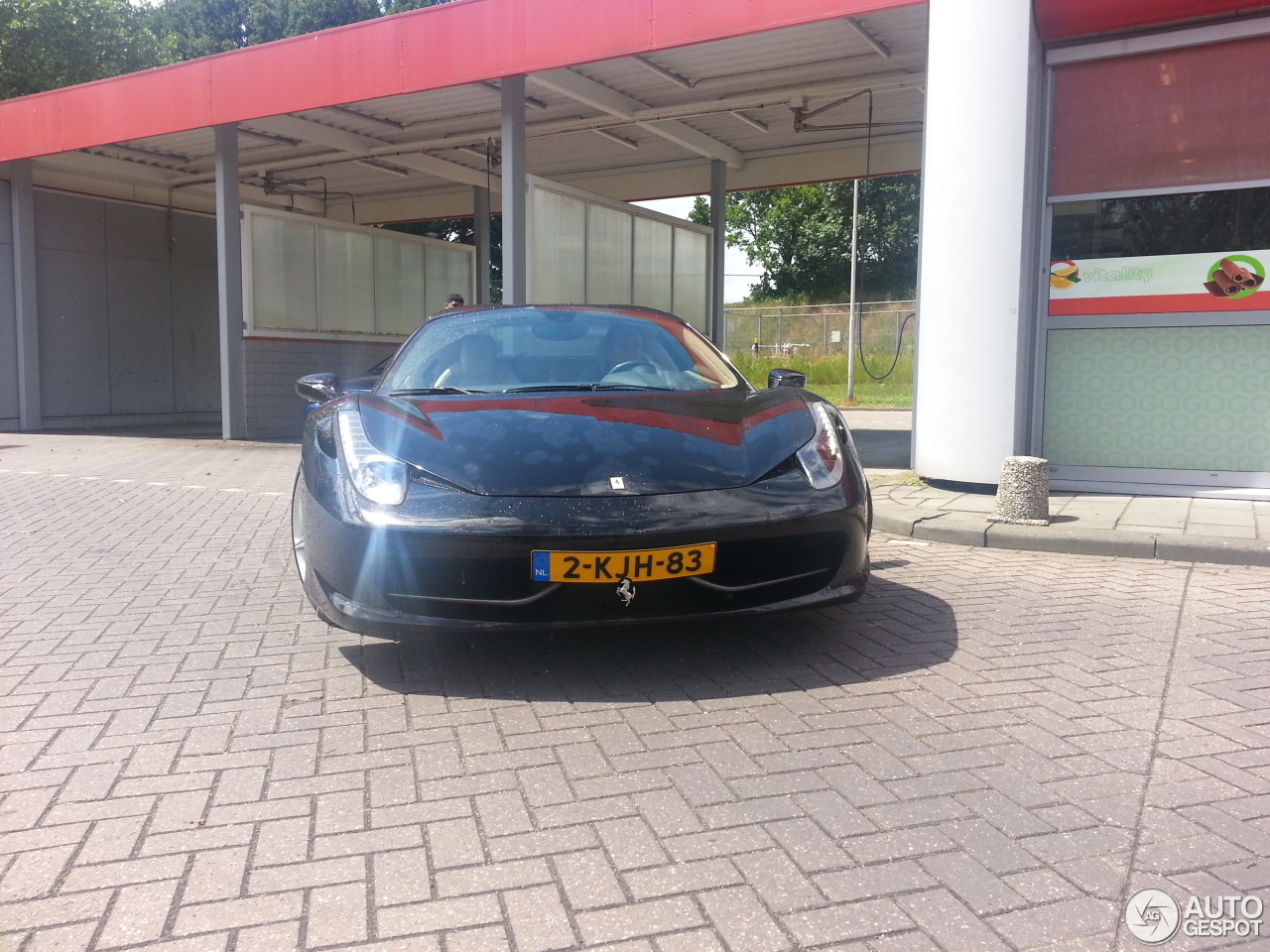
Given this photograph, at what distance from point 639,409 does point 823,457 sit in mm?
721

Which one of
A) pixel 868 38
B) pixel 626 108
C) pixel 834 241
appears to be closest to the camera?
pixel 868 38

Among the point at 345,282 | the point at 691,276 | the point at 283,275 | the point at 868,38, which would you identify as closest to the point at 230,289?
the point at 283,275

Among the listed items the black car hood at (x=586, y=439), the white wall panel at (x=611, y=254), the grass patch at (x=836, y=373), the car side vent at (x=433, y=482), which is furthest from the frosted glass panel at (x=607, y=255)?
the grass patch at (x=836, y=373)

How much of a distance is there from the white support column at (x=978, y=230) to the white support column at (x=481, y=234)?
12099 mm

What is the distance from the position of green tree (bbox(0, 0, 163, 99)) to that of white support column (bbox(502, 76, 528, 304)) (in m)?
24.7

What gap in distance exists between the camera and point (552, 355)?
4.51 metres

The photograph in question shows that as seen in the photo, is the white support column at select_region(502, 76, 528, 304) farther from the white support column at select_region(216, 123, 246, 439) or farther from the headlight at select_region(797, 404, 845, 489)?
the headlight at select_region(797, 404, 845, 489)

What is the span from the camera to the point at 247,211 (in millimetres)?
→ 14336

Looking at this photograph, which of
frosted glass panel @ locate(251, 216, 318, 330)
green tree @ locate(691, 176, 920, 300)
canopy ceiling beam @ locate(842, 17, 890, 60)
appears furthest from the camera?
green tree @ locate(691, 176, 920, 300)

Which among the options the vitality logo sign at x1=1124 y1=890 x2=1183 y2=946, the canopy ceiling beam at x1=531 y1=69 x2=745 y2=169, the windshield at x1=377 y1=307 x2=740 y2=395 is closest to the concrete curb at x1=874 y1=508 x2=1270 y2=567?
the windshield at x1=377 y1=307 x2=740 y2=395

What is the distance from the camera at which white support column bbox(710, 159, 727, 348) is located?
16094 millimetres

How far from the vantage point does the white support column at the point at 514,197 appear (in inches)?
433

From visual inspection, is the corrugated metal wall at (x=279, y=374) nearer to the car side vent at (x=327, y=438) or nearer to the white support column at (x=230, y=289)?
the white support column at (x=230, y=289)

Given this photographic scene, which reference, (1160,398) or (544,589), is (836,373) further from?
(544,589)
